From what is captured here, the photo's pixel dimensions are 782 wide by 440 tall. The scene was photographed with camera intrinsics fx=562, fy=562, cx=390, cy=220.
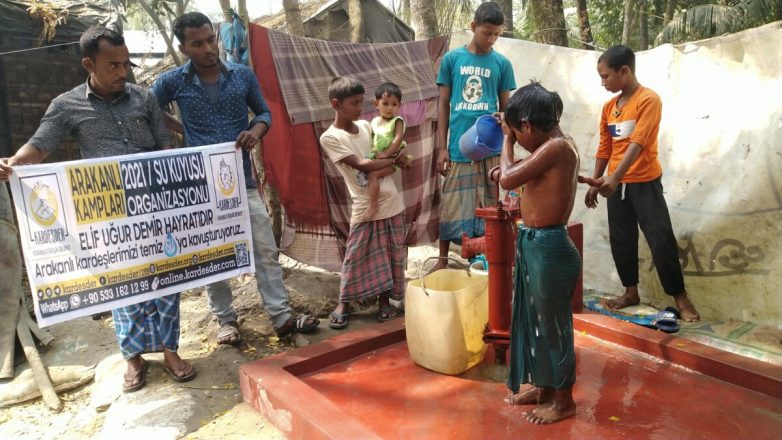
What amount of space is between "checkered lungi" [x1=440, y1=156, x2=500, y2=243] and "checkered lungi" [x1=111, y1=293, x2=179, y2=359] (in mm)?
2036

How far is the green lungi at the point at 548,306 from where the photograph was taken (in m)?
2.36

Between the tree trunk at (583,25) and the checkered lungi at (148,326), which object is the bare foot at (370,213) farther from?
the tree trunk at (583,25)

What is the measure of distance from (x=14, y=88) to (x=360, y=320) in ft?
11.0

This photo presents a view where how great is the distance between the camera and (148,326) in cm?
307

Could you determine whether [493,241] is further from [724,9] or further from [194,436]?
[724,9]

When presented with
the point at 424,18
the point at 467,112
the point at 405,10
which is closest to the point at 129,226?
the point at 467,112

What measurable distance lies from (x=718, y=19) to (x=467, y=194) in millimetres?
10629

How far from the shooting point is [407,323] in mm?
3049

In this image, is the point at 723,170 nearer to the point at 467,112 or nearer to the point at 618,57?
the point at 618,57

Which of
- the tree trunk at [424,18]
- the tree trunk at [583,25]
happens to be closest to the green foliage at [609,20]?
the tree trunk at [583,25]

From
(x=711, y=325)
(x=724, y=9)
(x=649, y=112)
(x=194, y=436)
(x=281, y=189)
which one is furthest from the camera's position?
(x=724, y=9)

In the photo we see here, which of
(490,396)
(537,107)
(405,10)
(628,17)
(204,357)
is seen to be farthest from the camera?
(628,17)

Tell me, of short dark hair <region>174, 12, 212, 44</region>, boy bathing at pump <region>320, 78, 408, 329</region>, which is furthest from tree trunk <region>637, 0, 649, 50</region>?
short dark hair <region>174, 12, 212, 44</region>

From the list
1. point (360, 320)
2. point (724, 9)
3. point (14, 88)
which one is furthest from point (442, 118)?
point (724, 9)
